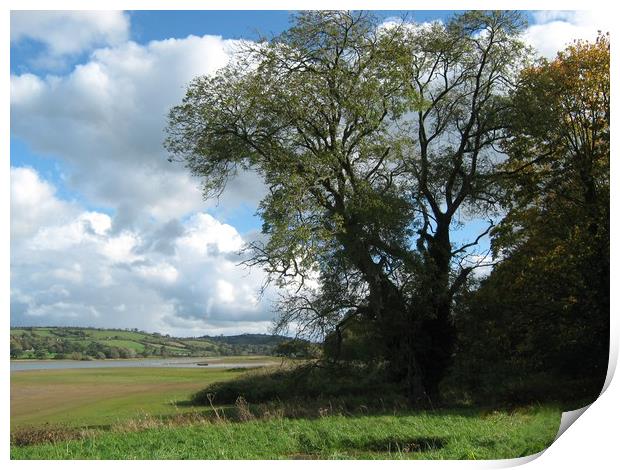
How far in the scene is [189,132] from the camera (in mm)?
12117

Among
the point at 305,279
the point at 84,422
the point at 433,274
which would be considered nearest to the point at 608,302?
the point at 433,274

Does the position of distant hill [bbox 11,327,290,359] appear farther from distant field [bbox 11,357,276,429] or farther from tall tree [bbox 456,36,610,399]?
tall tree [bbox 456,36,610,399]

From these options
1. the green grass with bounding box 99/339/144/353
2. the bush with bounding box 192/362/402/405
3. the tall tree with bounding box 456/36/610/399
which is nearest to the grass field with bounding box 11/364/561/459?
the bush with bounding box 192/362/402/405

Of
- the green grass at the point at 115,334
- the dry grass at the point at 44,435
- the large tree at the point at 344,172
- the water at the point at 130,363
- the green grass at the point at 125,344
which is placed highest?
the large tree at the point at 344,172

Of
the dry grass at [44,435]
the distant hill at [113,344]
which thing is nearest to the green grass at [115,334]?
the distant hill at [113,344]

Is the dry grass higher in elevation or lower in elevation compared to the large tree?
lower

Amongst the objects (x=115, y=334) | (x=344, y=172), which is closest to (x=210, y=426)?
(x=115, y=334)

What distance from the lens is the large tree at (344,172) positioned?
453 inches

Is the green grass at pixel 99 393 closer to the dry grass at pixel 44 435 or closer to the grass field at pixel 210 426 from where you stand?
the grass field at pixel 210 426

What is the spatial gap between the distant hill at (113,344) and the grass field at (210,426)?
13.8 inches

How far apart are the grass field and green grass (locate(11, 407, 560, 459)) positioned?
0.01 meters

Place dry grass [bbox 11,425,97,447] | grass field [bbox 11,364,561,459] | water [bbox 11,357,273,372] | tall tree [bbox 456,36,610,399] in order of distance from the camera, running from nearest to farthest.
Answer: grass field [bbox 11,364,561,459], dry grass [bbox 11,425,97,447], water [bbox 11,357,273,372], tall tree [bbox 456,36,610,399]

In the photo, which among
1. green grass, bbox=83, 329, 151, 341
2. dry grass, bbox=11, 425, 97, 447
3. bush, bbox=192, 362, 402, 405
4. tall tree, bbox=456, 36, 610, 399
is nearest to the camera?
dry grass, bbox=11, 425, 97, 447

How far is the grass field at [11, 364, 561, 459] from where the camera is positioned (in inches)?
334
